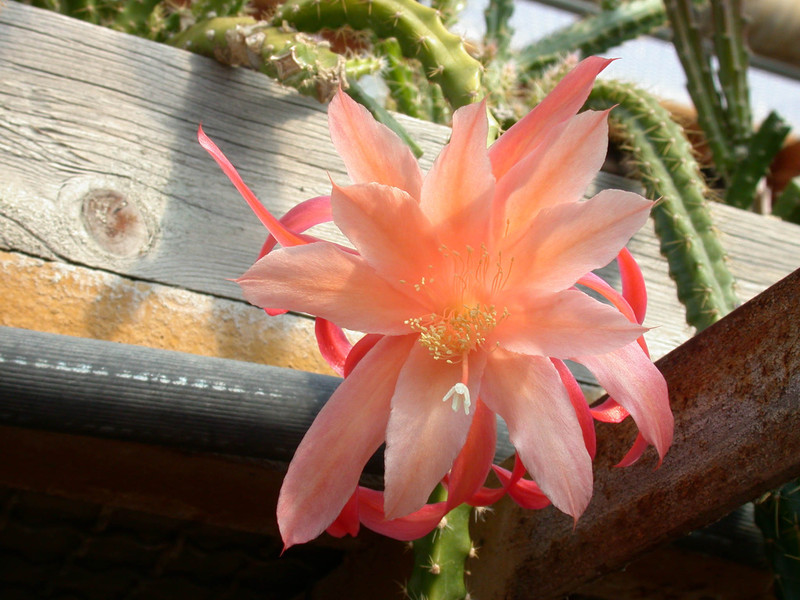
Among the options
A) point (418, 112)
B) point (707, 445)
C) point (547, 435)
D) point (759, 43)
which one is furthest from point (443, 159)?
point (759, 43)

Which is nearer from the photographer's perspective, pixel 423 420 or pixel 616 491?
pixel 423 420

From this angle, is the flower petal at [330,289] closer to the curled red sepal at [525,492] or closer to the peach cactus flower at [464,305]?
the peach cactus flower at [464,305]

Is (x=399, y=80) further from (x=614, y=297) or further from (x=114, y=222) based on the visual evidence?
(x=614, y=297)

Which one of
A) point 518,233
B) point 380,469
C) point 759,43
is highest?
point 518,233

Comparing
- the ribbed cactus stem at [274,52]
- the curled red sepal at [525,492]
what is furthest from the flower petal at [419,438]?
the ribbed cactus stem at [274,52]

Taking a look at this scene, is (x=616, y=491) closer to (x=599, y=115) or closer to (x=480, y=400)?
(x=480, y=400)

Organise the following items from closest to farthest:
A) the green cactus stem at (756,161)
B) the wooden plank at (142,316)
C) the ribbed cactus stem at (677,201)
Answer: the wooden plank at (142,316) → the ribbed cactus stem at (677,201) → the green cactus stem at (756,161)
